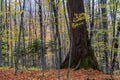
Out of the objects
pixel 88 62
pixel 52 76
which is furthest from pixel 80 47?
pixel 52 76

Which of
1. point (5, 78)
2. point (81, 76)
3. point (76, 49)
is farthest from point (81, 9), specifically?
point (5, 78)

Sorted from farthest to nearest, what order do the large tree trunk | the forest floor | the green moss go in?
the large tree trunk
the green moss
the forest floor

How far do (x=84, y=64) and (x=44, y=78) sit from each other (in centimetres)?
348

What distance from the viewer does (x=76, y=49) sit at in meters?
14.2

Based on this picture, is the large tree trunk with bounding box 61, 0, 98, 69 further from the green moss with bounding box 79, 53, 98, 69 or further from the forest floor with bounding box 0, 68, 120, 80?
the forest floor with bounding box 0, 68, 120, 80

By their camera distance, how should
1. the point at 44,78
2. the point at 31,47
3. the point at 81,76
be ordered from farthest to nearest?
the point at 31,47 < the point at 81,76 < the point at 44,78

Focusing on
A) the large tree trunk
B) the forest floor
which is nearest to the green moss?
the large tree trunk

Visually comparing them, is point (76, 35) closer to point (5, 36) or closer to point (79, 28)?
point (79, 28)

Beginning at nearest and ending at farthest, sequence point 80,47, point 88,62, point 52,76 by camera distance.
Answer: point 52,76
point 88,62
point 80,47

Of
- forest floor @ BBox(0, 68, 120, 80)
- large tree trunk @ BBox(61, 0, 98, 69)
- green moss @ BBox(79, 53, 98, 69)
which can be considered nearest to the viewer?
forest floor @ BBox(0, 68, 120, 80)

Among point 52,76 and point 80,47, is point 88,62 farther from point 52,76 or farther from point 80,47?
point 52,76

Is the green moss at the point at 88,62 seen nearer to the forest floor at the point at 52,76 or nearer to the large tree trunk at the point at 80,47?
the large tree trunk at the point at 80,47

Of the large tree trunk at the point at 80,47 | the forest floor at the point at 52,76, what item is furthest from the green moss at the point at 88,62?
the forest floor at the point at 52,76

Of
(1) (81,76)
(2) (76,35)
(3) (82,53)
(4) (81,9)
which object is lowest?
(1) (81,76)
